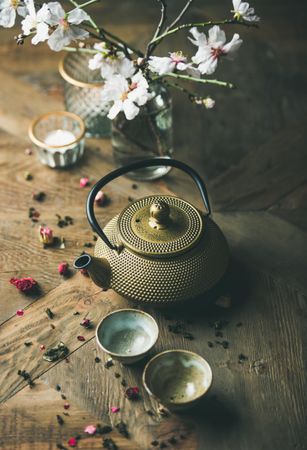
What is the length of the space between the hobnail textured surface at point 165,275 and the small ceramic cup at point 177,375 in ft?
0.45

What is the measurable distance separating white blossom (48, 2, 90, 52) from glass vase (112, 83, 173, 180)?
0.32 m

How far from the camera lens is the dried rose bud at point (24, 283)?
1.43 metres

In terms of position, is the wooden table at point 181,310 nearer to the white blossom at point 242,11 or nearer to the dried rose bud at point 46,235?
the dried rose bud at point 46,235

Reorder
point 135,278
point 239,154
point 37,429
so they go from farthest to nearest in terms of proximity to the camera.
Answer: point 239,154 < point 135,278 < point 37,429

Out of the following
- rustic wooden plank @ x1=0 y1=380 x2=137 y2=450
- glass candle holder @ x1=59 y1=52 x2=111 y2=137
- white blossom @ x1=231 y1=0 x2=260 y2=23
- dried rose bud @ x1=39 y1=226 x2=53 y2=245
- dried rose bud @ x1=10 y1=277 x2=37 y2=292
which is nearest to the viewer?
rustic wooden plank @ x1=0 y1=380 x2=137 y2=450

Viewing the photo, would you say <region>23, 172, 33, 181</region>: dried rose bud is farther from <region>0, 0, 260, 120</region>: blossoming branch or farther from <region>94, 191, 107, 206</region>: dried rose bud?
<region>0, 0, 260, 120</region>: blossoming branch

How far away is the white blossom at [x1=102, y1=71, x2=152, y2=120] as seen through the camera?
1.32 meters

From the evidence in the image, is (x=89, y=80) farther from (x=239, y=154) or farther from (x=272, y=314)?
(x=272, y=314)

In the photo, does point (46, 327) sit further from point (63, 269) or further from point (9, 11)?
point (9, 11)

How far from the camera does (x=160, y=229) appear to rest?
136 centimetres

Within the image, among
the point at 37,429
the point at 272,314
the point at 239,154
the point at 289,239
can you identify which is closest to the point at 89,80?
the point at 239,154

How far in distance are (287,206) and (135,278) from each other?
508 millimetres

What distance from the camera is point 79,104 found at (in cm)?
181

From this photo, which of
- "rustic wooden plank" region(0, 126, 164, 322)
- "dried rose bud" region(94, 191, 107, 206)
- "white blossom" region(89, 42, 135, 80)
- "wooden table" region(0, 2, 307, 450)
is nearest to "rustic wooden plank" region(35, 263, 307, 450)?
"wooden table" region(0, 2, 307, 450)
